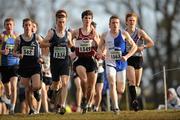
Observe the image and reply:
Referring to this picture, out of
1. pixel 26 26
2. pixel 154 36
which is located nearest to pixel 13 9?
pixel 154 36

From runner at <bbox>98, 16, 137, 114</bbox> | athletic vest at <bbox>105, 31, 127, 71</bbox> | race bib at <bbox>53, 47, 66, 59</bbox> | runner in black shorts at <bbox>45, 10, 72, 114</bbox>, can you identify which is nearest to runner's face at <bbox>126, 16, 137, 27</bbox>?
runner at <bbox>98, 16, 137, 114</bbox>

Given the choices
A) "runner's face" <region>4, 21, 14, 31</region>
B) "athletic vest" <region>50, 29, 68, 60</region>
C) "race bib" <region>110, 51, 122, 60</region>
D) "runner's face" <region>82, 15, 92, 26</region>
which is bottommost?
"race bib" <region>110, 51, 122, 60</region>

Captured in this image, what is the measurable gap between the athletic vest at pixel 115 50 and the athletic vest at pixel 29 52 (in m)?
1.79

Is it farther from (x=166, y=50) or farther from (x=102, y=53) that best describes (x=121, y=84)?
(x=166, y=50)

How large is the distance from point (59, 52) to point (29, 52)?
2.98ft

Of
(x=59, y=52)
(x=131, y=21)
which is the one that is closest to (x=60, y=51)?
(x=59, y=52)

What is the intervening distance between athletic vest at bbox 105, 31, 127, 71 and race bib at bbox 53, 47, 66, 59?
989 millimetres

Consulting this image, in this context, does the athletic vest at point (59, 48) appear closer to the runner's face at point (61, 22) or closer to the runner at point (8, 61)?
the runner's face at point (61, 22)

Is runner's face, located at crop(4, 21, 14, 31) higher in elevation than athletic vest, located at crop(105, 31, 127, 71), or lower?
higher

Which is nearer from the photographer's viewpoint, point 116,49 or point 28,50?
point 116,49

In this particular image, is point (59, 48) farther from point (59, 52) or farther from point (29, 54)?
point (29, 54)

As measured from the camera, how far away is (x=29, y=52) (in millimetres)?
12391

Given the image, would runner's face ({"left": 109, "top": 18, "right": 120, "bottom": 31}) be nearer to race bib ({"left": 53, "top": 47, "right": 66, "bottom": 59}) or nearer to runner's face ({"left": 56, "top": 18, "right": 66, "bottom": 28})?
runner's face ({"left": 56, "top": 18, "right": 66, "bottom": 28})

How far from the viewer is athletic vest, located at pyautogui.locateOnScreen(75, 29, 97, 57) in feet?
39.7
